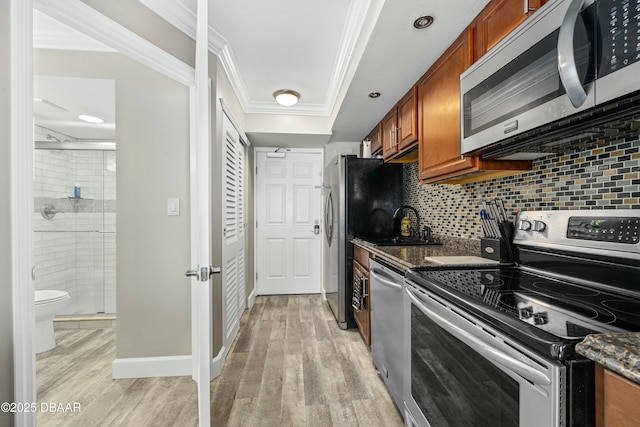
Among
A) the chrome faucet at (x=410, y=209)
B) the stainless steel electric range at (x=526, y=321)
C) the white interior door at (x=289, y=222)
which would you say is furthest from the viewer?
the white interior door at (x=289, y=222)

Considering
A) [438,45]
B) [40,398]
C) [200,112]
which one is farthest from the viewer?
[40,398]

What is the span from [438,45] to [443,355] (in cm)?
161

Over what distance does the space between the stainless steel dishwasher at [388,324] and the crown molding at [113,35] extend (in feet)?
5.87

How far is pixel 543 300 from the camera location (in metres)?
0.88

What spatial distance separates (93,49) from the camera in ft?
6.44

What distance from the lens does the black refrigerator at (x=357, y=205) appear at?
2807 millimetres

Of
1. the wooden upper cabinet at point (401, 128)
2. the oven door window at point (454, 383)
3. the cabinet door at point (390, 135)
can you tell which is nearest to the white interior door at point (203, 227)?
the oven door window at point (454, 383)

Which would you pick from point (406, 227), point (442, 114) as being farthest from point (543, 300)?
point (406, 227)

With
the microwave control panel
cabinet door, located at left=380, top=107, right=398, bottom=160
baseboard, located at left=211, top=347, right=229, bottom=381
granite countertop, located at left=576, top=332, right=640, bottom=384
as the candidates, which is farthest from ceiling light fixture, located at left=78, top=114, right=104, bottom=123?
granite countertop, located at left=576, top=332, right=640, bottom=384

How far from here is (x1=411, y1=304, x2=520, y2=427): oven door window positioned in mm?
769

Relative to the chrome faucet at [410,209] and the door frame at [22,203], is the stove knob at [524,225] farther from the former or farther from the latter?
the door frame at [22,203]

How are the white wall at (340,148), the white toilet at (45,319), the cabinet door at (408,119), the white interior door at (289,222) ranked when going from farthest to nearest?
1. the white interior door at (289,222)
2. the white wall at (340,148)
3. the white toilet at (45,319)
4. the cabinet door at (408,119)

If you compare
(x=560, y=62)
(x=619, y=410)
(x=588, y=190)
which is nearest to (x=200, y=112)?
(x=560, y=62)

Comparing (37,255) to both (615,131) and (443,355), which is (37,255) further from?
(615,131)
